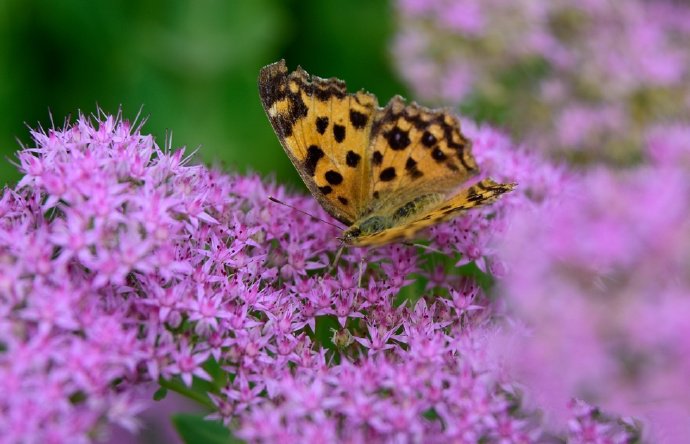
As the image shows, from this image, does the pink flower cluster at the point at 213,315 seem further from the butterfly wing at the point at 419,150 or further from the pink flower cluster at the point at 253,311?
the butterfly wing at the point at 419,150

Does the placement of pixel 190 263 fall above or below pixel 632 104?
below

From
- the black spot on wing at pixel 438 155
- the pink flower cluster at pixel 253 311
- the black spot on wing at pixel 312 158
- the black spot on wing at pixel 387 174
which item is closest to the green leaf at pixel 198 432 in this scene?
the pink flower cluster at pixel 253 311

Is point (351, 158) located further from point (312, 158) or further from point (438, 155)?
point (438, 155)

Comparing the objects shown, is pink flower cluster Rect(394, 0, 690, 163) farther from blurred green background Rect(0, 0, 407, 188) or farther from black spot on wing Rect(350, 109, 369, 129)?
black spot on wing Rect(350, 109, 369, 129)

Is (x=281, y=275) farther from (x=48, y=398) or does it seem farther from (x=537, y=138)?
(x=537, y=138)

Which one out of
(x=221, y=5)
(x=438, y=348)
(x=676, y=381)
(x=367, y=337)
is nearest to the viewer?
(x=676, y=381)

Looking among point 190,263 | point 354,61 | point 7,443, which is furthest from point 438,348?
point 354,61

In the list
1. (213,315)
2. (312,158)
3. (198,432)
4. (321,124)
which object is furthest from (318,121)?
(198,432)
